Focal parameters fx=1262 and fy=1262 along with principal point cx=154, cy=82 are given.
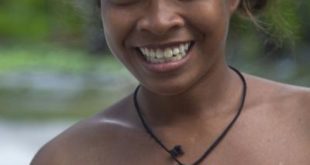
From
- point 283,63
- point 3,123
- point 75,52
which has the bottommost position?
point 75,52

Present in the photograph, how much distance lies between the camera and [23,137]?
24.2ft

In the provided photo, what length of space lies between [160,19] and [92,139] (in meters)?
0.49

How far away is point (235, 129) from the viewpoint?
287 cm

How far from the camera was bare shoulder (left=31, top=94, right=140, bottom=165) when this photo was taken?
117 inches

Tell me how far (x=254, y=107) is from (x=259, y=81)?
0.28 feet

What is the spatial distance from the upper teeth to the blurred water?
4.02 metres

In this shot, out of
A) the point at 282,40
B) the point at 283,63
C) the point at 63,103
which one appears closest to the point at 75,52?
the point at 63,103

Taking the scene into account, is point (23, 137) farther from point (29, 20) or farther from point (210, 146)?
point (210, 146)

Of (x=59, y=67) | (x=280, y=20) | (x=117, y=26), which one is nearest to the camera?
(x=117, y=26)

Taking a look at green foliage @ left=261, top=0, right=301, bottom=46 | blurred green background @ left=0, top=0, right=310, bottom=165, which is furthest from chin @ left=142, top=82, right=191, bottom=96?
blurred green background @ left=0, top=0, right=310, bottom=165

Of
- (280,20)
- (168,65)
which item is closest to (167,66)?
(168,65)

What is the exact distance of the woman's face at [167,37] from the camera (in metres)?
2.66

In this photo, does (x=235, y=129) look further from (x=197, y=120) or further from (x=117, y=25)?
(x=117, y=25)

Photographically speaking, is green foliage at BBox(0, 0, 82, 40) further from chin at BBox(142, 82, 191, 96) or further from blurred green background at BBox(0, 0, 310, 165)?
chin at BBox(142, 82, 191, 96)
